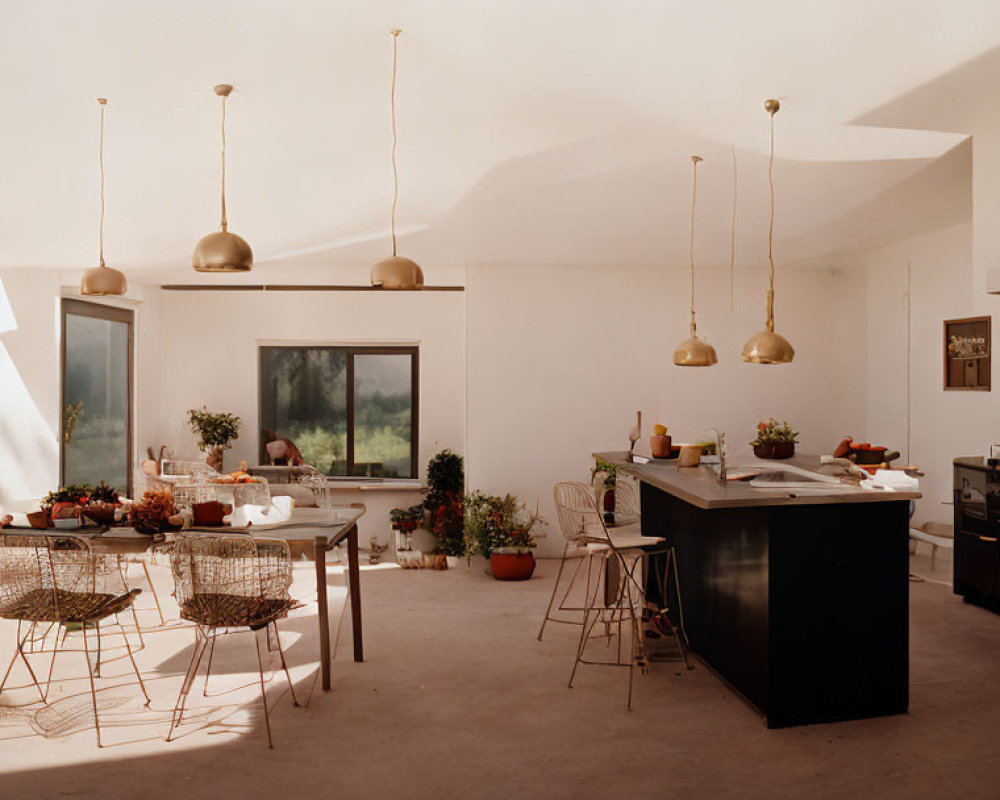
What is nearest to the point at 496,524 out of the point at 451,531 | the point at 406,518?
the point at 451,531

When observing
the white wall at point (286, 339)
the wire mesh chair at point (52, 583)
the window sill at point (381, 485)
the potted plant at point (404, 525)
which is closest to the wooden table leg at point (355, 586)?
the wire mesh chair at point (52, 583)

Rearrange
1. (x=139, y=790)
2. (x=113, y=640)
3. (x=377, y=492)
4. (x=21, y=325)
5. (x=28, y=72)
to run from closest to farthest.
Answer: (x=139, y=790) → (x=28, y=72) → (x=113, y=640) → (x=21, y=325) → (x=377, y=492)

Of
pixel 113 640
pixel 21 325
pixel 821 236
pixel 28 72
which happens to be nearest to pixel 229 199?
pixel 28 72

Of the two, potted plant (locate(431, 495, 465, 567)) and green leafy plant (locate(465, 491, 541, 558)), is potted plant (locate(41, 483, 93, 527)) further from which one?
potted plant (locate(431, 495, 465, 567))

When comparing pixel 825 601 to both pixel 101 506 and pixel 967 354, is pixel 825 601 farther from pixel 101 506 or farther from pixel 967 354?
pixel 101 506

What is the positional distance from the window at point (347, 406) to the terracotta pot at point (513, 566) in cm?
291

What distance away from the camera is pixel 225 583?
3859mm

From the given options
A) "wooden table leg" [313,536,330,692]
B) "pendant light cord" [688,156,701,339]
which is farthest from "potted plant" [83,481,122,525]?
"pendant light cord" [688,156,701,339]

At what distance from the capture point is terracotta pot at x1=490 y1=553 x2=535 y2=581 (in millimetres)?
6918

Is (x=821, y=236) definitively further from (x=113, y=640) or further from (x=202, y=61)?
(x=113, y=640)

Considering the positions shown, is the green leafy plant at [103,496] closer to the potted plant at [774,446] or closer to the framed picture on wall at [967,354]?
the potted plant at [774,446]

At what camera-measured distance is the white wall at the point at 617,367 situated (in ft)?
25.1

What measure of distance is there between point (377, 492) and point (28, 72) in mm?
5804

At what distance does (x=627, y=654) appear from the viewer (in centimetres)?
486
